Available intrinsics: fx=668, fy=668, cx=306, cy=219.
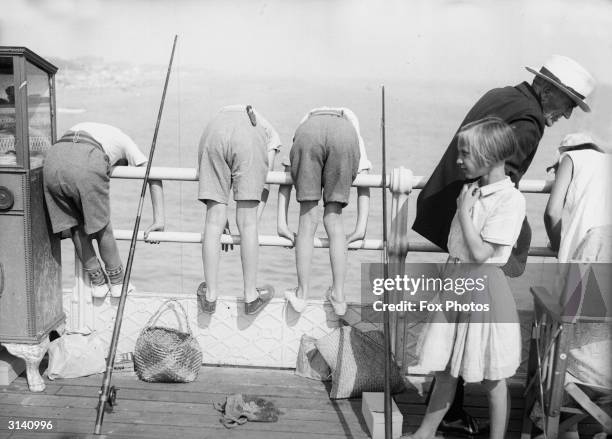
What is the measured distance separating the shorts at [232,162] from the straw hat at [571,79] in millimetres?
1224

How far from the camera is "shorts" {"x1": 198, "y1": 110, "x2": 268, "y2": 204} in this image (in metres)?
3.04

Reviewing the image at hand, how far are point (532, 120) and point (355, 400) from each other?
1394 millimetres

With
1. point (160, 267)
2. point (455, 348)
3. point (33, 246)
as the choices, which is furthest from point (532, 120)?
point (160, 267)

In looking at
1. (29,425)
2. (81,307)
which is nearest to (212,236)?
(81,307)

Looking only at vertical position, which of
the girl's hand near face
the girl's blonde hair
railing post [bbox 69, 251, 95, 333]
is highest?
the girl's blonde hair

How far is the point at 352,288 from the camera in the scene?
8875mm

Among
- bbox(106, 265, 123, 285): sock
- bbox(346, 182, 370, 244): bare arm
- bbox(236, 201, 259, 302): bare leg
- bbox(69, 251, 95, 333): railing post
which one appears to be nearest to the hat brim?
bbox(346, 182, 370, 244): bare arm

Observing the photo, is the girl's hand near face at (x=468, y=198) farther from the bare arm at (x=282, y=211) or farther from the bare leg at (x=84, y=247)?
the bare leg at (x=84, y=247)

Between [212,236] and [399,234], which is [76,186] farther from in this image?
[399,234]

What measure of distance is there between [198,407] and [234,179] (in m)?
1.02

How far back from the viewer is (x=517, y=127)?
2609mm

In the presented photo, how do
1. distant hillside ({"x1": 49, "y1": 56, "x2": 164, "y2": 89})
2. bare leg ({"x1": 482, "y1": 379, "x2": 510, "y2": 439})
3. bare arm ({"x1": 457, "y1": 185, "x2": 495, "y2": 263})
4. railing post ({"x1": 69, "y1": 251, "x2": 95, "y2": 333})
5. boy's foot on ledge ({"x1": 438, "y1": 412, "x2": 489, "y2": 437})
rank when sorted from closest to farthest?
bare arm ({"x1": 457, "y1": 185, "x2": 495, "y2": 263}), bare leg ({"x1": 482, "y1": 379, "x2": 510, "y2": 439}), boy's foot on ledge ({"x1": 438, "y1": 412, "x2": 489, "y2": 437}), railing post ({"x1": 69, "y1": 251, "x2": 95, "y2": 333}), distant hillside ({"x1": 49, "y1": 56, "x2": 164, "y2": 89})

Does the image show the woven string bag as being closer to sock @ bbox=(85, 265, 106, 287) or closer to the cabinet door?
sock @ bbox=(85, 265, 106, 287)

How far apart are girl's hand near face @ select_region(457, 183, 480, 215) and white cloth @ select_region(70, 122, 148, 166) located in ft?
5.09
